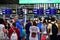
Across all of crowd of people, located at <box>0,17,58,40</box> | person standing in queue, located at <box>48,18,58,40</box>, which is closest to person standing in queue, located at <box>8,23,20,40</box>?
crowd of people, located at <box>0,17,58,40</box>

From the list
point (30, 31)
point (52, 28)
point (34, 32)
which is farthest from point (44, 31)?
point (52, 28)

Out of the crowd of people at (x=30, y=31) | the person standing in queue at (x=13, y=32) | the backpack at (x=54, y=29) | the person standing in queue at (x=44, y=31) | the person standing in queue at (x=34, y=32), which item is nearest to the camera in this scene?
the person standing in queue at (x=13, y=32)

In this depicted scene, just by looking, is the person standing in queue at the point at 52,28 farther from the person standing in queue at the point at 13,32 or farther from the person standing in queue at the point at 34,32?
the person standing in queue at the point at 13,32

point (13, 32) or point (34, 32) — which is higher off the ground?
point (13, 32)

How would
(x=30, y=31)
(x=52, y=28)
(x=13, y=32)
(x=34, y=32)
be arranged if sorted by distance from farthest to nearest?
(x=52, y=28)
(x=30, y=31)
(x=34, y=32)
(x=13, y=32)

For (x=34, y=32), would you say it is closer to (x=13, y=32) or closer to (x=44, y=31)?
(x=44, y=31)

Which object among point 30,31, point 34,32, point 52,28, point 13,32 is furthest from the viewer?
point 52,28

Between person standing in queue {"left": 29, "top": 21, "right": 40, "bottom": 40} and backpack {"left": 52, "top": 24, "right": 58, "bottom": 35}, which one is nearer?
person standing in queue {"left": 29, "top": 21, "right": 40, "bottom": 40}

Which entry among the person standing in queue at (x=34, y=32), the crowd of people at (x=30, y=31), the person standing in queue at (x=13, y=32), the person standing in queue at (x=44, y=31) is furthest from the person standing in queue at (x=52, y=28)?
the person standing in queue at (x=13, y=32)

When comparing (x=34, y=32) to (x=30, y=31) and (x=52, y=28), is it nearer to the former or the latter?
(x=30, y=31)

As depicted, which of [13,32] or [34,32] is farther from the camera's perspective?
[34,32]

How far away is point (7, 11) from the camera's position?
24188 millimetres

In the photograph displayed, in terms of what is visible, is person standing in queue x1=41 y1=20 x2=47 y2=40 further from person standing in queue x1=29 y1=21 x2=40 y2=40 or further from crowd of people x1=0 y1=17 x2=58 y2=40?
person standing in queue x1=29 y1=21 x2=40 y2=40

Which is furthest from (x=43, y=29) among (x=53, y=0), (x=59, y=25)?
(x=53, y=0)
